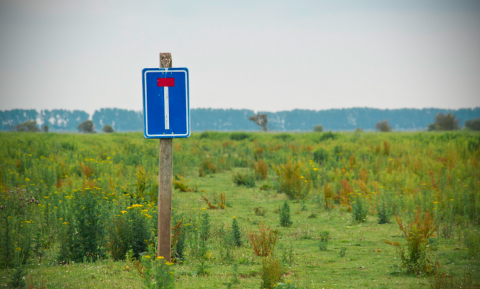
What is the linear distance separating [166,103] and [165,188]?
0.96 meters

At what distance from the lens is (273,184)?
46.9 feet

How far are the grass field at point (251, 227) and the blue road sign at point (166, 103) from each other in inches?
54.6

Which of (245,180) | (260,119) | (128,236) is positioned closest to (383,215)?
(128,236)

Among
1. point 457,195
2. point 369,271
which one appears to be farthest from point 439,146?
point 369,271

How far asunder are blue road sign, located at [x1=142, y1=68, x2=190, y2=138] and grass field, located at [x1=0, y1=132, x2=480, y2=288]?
1.39 meters

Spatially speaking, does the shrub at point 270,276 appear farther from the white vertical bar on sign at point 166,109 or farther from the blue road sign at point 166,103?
the white vertical bar on sign at point 166,109

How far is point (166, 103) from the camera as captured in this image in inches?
152

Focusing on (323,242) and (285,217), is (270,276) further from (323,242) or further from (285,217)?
(285,217)

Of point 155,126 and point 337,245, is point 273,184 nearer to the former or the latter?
point 337,245

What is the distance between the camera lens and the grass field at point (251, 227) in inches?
210

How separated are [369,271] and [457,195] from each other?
5769 mm

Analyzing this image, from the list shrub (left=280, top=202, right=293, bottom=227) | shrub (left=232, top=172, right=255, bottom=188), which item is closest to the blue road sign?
shrub (left=280, top=202, right=293, bottom=227)

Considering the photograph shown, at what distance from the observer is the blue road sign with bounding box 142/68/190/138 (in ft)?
12.6

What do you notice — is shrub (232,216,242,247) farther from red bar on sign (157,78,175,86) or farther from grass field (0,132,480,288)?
red bar on sign (157,78,175,86)
